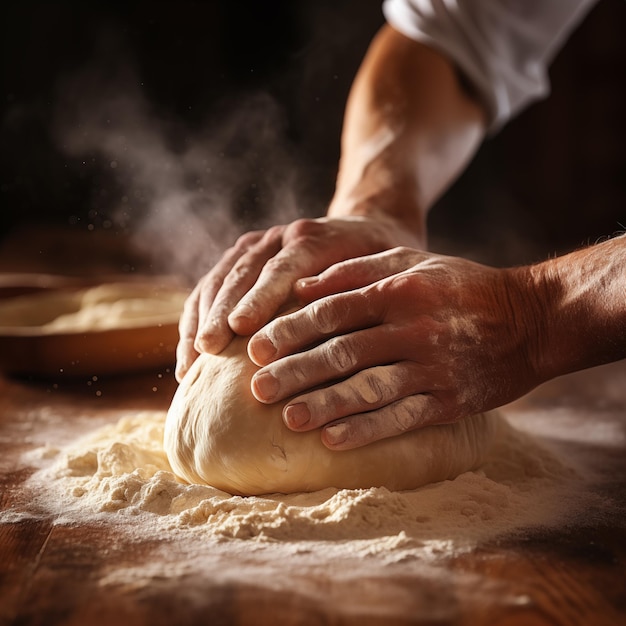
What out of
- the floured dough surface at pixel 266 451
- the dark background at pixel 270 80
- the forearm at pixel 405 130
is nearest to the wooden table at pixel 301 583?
the floured dough surface at pixel 266 451

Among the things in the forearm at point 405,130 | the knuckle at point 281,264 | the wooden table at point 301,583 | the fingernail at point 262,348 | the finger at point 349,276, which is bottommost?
the wooden table at point 301,583

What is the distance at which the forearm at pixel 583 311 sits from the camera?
1.12m

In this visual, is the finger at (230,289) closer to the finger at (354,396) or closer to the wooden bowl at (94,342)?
the finger at (354,396)

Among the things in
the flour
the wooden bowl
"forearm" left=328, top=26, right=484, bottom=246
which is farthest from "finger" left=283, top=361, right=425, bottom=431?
the wooden bowl

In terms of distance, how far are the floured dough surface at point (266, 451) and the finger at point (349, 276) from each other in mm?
140

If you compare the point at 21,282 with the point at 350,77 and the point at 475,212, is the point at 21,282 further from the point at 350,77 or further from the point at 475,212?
the point at 475,212

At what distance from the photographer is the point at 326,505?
105cm

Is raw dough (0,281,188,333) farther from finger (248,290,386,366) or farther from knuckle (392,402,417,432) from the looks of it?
knuckle (392,402,417,432)

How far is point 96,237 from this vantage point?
11.9ft

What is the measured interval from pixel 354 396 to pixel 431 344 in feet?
0.46

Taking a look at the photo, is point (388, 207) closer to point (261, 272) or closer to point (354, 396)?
point (261, 272)

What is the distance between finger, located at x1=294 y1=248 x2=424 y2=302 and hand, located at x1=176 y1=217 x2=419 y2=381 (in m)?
0.04

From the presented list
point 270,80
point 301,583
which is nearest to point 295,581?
point 301,583

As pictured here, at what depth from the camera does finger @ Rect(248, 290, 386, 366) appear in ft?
3.69
